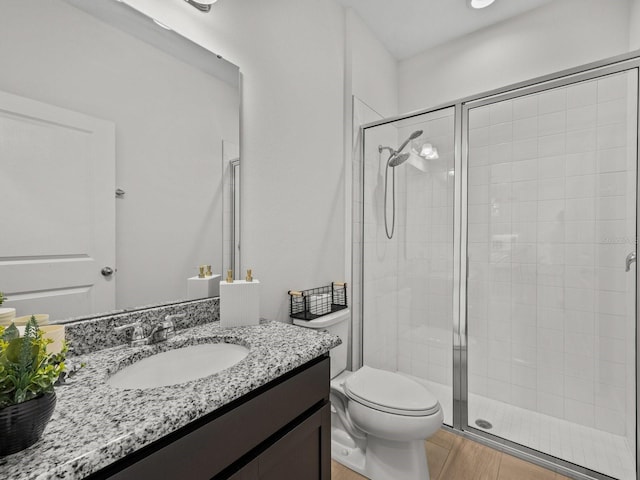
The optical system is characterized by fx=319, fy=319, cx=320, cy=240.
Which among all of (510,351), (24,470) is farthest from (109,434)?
(510,351)

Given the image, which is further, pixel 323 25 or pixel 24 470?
pixel 323 25

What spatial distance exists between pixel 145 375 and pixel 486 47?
2.90 meters

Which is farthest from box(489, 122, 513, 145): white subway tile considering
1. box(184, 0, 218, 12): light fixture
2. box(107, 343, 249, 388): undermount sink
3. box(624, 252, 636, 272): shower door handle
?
box(107, 343, 249, 388): undermount sink

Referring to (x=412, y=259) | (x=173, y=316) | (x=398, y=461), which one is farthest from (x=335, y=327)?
(x=173, y=316)

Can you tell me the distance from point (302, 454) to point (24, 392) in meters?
0.73

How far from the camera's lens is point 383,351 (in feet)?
7.46

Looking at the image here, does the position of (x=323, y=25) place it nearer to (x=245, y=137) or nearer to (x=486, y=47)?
(x=245, y=137)

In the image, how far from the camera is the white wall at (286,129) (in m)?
1.45

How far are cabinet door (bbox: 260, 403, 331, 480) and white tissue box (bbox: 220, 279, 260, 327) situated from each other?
0.43 meters

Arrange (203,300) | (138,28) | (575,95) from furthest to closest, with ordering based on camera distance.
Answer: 1. (575,95)
2. (203,300)
3. (138,28)

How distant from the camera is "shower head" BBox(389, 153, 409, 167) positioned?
7.11ft

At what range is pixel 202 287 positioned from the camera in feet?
4.28

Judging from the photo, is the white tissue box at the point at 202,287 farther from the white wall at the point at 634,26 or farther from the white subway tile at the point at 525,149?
the white wall at the point at 634,26

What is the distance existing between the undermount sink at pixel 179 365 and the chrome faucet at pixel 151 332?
0.20ft
